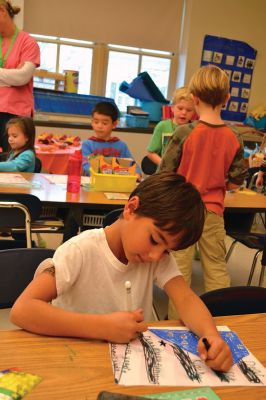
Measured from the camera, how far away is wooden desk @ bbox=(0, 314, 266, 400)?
2.75ft

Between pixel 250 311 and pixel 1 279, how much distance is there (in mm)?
818

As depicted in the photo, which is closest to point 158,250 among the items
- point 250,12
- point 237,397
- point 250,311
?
point 237,397

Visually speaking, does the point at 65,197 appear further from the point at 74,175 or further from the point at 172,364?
the point at 172,364

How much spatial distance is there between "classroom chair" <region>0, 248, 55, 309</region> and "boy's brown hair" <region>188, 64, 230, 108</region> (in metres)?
1.13

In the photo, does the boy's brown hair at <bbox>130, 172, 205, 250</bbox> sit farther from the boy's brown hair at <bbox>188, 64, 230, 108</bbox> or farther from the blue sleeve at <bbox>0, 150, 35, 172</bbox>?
the blue sleeve at <bbox>0, 150, 35, 172</bbox>

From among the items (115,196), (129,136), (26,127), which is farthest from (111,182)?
(129,136)

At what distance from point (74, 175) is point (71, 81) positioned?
341 cm

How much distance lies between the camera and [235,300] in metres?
1.38

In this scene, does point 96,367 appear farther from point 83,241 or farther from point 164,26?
point 164,26

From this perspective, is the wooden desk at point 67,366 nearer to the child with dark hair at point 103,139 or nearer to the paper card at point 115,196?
the paper card at point 115,196

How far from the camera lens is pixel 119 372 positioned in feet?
3.02

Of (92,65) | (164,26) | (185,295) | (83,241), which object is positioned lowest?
(185,295)

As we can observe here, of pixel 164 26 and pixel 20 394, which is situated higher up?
pixel 164 26

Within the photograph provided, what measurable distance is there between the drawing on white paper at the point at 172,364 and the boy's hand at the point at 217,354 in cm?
1
